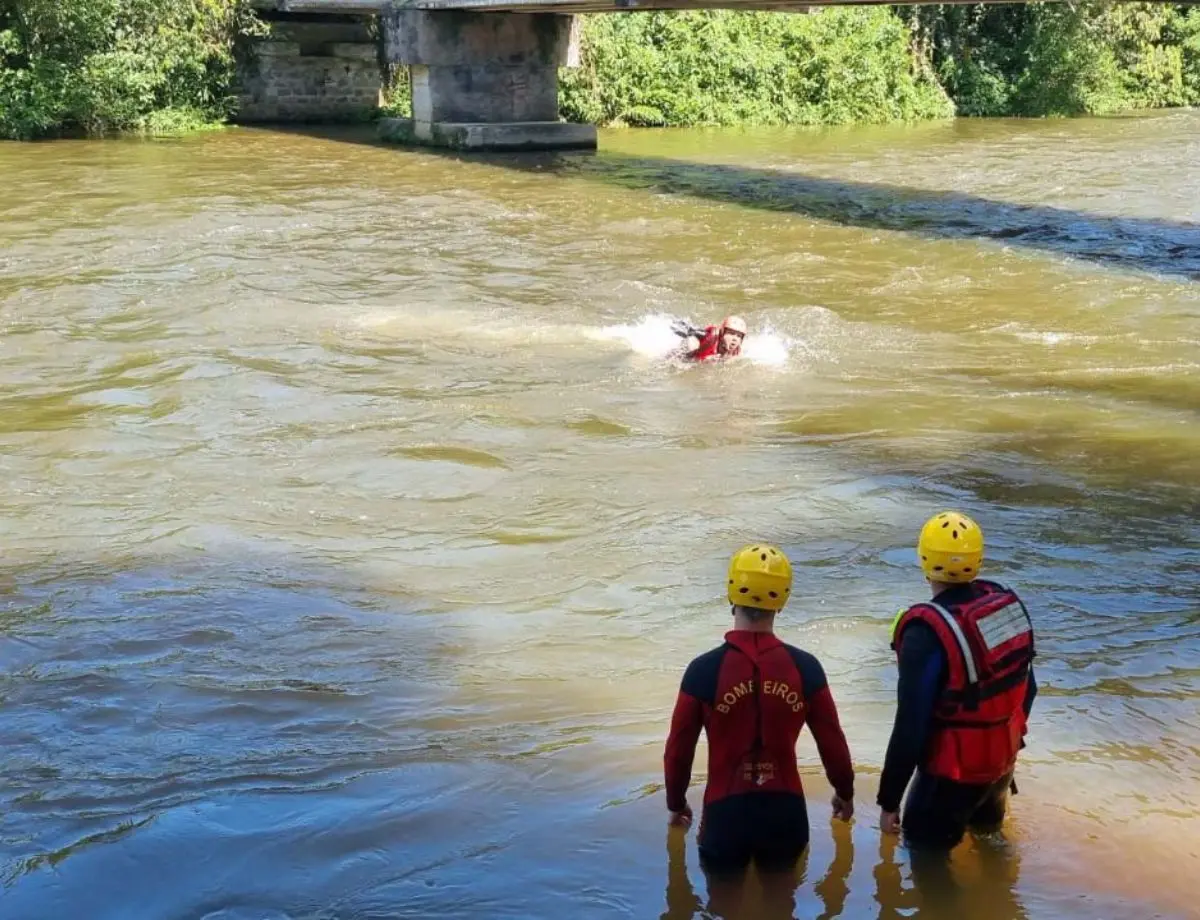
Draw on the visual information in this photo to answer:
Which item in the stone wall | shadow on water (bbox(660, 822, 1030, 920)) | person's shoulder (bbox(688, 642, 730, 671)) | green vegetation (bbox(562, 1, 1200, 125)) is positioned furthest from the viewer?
green vegetation (bbox(562, 1, 1200, 125))

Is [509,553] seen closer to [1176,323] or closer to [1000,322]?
[1000,322]

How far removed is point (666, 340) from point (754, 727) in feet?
29.6

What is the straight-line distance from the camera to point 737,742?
4.30m

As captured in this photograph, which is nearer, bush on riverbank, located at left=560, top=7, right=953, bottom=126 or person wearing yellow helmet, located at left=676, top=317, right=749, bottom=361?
person wearing yellow helmet, located at left=676, top=317, right=749, bottom=361

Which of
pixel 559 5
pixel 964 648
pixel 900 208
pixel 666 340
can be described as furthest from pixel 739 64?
pixel 964 648

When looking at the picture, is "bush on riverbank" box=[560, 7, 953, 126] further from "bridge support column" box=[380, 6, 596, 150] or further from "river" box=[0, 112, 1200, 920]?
"river" box=[0, 112, 1200, 920]

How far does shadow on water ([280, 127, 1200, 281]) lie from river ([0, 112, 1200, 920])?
12.6 inches

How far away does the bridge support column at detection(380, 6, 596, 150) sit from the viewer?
30.8 m

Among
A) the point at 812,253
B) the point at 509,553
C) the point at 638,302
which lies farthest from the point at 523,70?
the point at 509,553

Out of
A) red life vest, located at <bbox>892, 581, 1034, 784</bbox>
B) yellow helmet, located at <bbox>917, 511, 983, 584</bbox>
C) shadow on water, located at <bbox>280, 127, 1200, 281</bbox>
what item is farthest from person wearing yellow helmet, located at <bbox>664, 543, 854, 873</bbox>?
shadow on water, located at <bbox>280, 127, 1200, 281</bbox>

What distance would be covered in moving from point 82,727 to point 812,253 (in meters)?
13.9

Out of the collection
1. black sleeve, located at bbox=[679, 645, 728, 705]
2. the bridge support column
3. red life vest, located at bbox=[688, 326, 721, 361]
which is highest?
the bridge support column

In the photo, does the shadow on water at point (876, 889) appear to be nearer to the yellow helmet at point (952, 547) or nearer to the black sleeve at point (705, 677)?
the black sleeve at point (705, 677)

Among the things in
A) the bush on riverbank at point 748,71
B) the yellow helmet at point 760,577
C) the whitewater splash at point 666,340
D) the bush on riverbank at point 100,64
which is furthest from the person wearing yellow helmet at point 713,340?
the bush on riverbank at point 748,71
